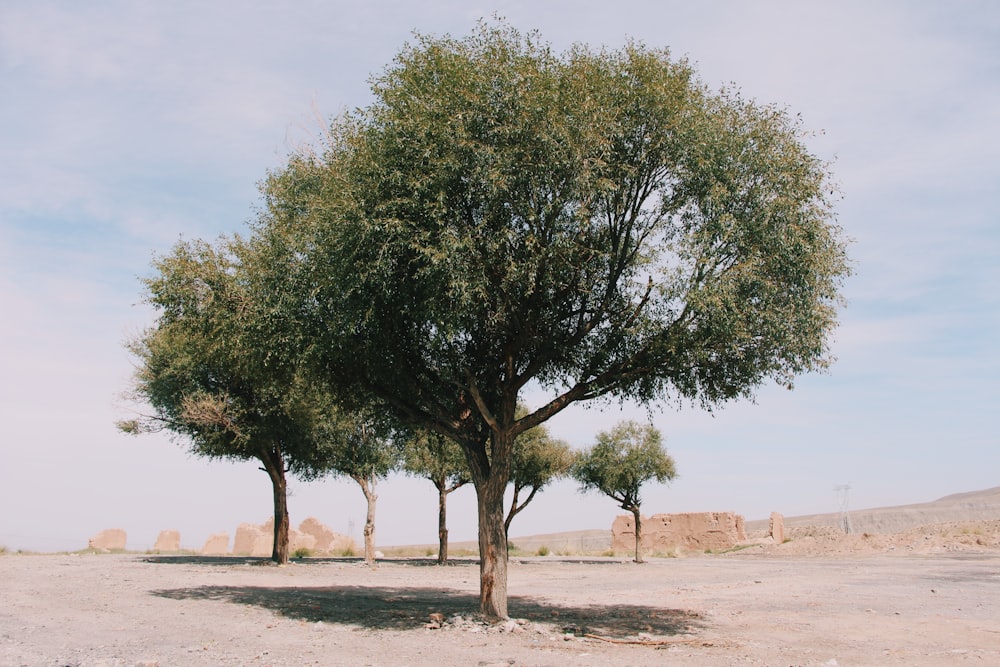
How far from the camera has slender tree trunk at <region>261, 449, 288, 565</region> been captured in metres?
30.5

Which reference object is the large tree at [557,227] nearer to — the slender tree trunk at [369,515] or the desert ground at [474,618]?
the desert ground at [474,618]

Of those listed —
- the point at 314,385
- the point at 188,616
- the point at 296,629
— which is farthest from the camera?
the point at 314,385

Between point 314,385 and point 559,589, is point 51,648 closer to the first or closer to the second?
point 314,385

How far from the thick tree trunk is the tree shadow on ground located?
3.92ft

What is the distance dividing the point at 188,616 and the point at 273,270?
7190 mm

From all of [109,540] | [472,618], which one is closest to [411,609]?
[472,618]

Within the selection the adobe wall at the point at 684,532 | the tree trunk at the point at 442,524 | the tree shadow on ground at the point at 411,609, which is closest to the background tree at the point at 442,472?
the tree trunk at the point at 442,524

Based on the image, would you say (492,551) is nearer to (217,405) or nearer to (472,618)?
(472,618)

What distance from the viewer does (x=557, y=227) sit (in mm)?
13477

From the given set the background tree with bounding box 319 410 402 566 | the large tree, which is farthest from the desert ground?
the background tree with bounding box 319 410 402 566

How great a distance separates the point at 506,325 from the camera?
14.5m

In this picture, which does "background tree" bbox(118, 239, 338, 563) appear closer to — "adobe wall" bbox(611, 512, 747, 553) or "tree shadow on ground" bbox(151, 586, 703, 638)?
"tree shadow on ground" bbox(151, 586, 703, 638)

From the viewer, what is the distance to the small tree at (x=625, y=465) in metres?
40.8

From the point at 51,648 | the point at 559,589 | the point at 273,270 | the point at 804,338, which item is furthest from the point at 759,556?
the point at 51,648
